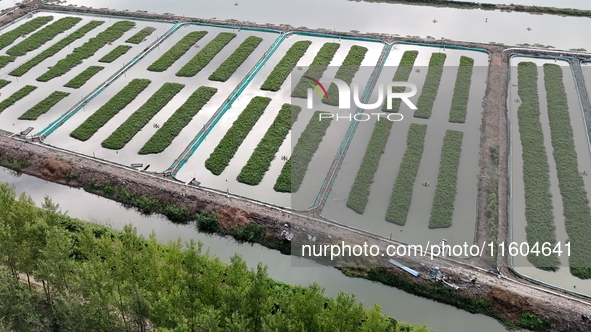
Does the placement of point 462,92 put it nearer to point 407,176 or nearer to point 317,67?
point 407,176

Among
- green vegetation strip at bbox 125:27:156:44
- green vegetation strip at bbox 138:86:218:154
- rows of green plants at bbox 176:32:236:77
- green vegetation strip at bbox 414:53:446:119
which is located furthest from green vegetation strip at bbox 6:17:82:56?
green vegetation strip at bbox 414:53:446:119

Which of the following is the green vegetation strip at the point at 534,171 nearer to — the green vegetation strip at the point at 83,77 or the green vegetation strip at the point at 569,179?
the green vegetation strip at the point at 569,179

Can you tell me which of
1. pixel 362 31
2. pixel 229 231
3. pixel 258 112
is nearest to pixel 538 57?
pixel 362 31

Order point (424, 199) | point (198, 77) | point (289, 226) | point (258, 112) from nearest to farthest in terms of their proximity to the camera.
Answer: point (289, 226)
point (424, 199)
point (258, 112)
point (198, 77)

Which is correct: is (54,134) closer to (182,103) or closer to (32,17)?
(182,103)

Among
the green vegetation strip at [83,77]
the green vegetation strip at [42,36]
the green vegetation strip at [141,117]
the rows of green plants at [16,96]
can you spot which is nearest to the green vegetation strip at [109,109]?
the green vegetation strip at [141,117]

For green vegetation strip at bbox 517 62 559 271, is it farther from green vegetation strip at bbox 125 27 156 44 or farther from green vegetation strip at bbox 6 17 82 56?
green vegetation strip at bbox 6 17 82 56

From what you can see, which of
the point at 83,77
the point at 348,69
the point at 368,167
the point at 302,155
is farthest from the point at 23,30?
the point at 368,167
